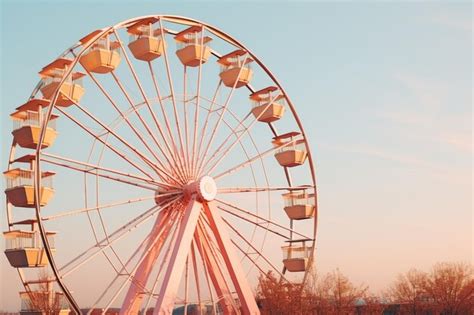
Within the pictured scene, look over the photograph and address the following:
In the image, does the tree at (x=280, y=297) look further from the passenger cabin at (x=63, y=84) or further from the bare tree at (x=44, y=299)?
the passenger cabin at (x=63, y=84)

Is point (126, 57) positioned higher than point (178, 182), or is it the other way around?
point (126, 57)

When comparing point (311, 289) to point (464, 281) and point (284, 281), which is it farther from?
point (464, 281)

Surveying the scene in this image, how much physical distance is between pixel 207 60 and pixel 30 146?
7.15 meters

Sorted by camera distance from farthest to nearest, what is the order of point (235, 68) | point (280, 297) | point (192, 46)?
point (280, 297) → point (235, 68) → point (192, 46)

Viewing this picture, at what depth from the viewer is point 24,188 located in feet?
74.3

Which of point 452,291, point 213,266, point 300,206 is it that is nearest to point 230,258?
point 213,266

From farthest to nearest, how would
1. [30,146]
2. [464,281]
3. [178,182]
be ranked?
[464,281], [178,182], [30,146]

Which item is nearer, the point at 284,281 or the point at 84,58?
the point at 84,58

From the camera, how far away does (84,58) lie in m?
23.9

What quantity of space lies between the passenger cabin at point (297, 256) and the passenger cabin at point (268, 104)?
16.1ft

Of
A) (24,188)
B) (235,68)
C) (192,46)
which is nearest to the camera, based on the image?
(24,188)

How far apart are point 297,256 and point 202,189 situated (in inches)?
270

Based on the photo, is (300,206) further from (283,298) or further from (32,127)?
(32,127)

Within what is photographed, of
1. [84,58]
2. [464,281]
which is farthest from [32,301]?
[464,281]
